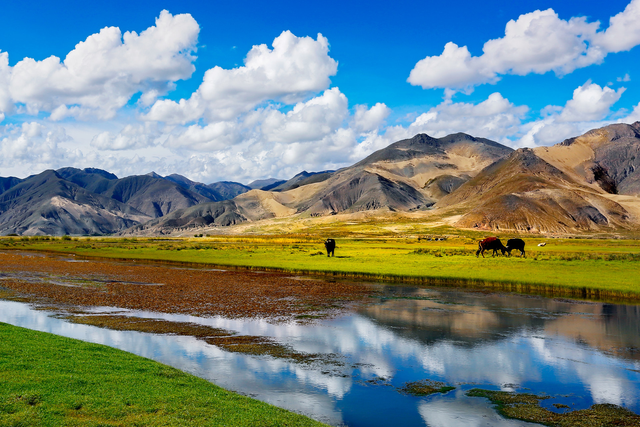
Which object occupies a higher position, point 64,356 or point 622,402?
point 64,356

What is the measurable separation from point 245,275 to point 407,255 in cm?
2860

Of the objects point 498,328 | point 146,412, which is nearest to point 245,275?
point 498,328

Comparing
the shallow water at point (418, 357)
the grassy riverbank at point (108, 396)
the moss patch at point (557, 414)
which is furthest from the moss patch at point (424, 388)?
the grassy riverbank at point (108, 396)

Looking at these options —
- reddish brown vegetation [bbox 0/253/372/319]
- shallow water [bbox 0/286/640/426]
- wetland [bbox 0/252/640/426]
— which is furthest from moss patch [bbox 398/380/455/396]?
reddish brown vegetation [bbox 0/253/372/319]

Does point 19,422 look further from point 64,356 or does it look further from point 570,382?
point 570,382

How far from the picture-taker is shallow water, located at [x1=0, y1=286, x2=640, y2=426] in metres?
16.6

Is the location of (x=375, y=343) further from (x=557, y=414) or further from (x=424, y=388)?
(x=557, y=414)

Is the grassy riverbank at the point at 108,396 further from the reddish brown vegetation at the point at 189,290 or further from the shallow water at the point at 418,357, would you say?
the reddish brown vegetation at the point at 189,290

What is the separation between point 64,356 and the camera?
1734 cm

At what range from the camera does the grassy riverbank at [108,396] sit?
39.7 ft

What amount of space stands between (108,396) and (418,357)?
14.1 m

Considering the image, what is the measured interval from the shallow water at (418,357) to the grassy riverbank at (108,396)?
7.80 ft

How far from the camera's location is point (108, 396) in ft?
44.6

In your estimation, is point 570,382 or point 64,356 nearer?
point 64,356
